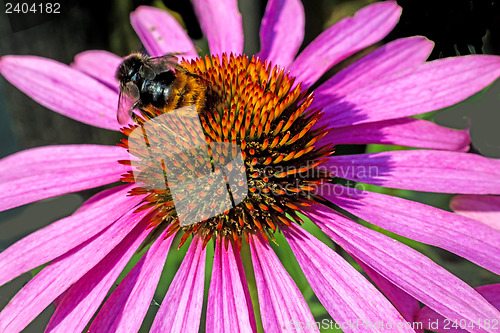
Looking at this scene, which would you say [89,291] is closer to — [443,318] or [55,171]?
[55,171]

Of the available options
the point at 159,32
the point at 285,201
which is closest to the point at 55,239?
the point at 285,201

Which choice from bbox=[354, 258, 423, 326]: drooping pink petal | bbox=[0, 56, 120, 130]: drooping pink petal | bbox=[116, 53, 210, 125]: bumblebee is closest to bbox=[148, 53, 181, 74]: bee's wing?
bbox=[116, 53, 210, 125]: bumblebee

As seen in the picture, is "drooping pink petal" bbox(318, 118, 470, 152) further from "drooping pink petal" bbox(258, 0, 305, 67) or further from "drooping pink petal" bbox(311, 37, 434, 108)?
"drooping pink petal" bbox(258, 0, 305, 67)

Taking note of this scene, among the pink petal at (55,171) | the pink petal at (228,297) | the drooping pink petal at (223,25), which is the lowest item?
the pink petal at (228,297)

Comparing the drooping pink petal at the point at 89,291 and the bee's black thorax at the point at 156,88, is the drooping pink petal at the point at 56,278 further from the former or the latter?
the bee's black thorax at the point at 156,88

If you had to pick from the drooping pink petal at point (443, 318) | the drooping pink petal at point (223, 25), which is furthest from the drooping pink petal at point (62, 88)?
the drooping pink petal at point (443, 318)
